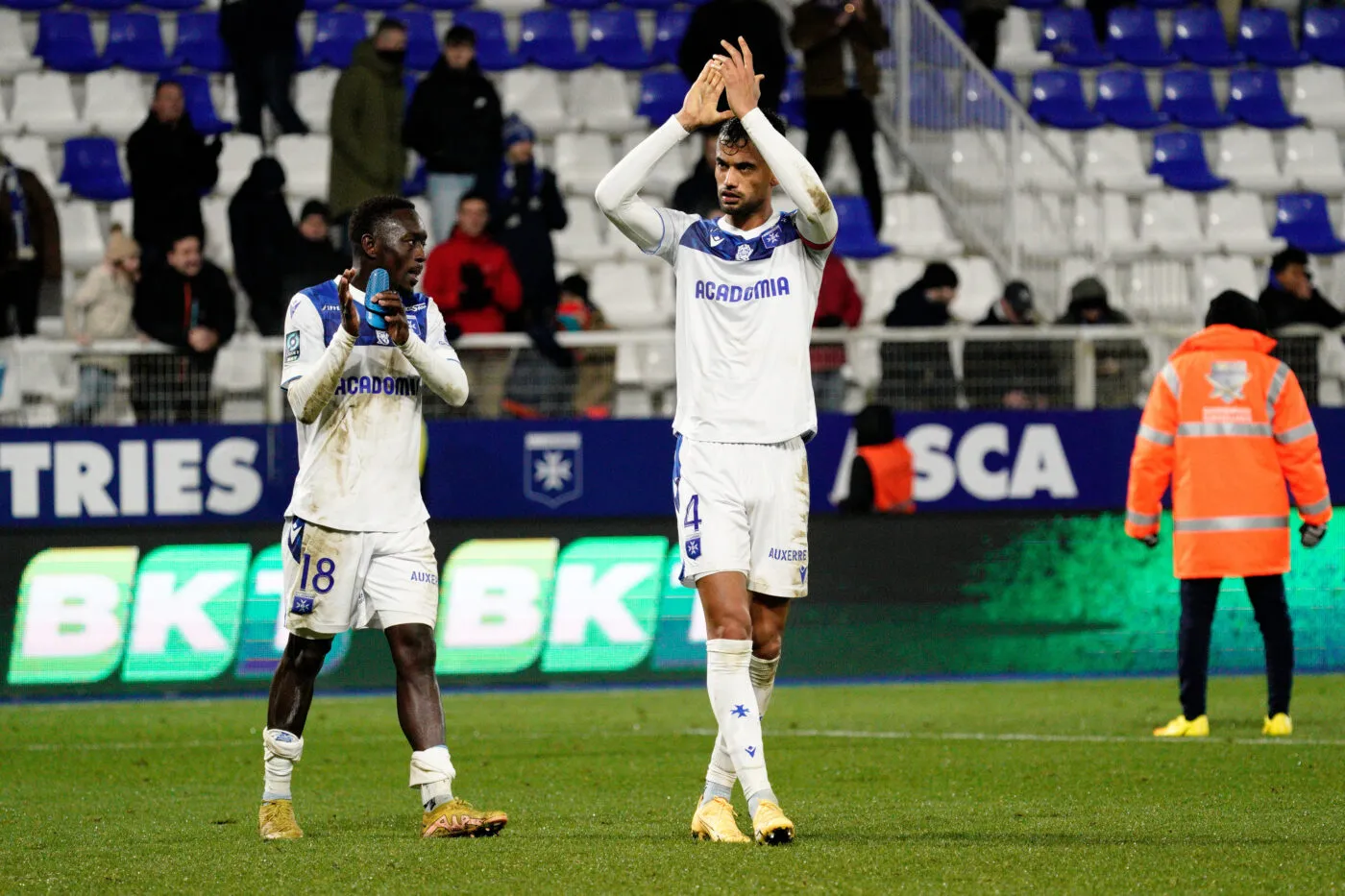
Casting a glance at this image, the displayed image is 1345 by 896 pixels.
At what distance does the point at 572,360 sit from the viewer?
14.5 meters

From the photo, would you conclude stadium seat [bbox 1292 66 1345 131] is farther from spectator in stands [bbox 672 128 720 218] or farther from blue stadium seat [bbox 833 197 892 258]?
spectator in stands [bbox 672 128 720 218]

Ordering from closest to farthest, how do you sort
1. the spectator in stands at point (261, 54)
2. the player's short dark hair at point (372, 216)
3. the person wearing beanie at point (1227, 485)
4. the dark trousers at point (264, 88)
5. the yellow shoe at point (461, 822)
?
1. the yellow shoe at point (461, 822)
2. the player's short dark hair at point (372, 216)
3. the person wearing beanie at point (1227, 485)
4. the spectator in stands at point (261, 54)
5. the dark trousers at point (264, 88)

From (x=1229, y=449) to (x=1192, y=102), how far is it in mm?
10434

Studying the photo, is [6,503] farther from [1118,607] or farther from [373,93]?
[1118,607]

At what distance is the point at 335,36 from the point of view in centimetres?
1873

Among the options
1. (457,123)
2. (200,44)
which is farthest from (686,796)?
(200,44)

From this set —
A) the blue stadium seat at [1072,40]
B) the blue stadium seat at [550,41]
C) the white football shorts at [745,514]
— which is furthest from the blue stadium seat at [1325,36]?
the white football shorts at [745,514]

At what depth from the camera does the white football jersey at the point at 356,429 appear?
6.73 metres

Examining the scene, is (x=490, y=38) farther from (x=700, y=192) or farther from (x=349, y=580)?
(x=349, y=580)

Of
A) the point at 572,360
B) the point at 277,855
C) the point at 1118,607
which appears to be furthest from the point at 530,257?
the point at 277,855

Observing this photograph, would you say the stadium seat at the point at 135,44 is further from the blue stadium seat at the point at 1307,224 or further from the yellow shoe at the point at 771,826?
the yellow shoe at the point at 771,826

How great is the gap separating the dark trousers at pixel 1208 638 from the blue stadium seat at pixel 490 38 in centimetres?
1022

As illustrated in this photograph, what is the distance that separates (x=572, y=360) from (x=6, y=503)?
400 cm

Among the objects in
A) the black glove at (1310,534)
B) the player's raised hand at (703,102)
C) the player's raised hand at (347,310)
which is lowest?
the black glove at (1310,534)
